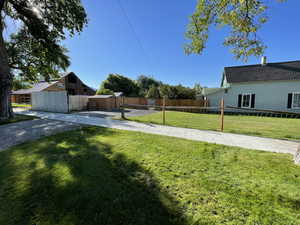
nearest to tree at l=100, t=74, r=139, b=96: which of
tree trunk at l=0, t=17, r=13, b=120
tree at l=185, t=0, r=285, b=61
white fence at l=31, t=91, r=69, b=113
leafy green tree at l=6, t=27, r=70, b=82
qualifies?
white fence at l=31, t=91, r=69, b=113

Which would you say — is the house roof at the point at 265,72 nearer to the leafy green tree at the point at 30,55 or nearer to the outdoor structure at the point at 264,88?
the outdoor structure at the point at 264,88

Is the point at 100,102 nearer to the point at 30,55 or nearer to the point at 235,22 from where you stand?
the point at 30,55

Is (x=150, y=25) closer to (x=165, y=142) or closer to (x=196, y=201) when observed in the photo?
(x=165, y=142)

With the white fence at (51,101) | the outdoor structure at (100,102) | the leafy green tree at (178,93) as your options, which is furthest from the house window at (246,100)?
the white fence at (51,101)

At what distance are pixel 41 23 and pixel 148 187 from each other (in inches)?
462

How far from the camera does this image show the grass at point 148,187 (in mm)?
1490

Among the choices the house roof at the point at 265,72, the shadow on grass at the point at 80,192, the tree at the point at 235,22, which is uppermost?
the house roof at the point at 265,72

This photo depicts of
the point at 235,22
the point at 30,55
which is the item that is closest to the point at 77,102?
the point at 30,55

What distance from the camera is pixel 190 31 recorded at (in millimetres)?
4418

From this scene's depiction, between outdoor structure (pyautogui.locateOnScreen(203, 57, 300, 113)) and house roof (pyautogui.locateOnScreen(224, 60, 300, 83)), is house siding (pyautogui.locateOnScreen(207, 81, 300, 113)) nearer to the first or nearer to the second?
outdoor structure (pyautogui.locateOnScreen(203, 57, 300, 113))

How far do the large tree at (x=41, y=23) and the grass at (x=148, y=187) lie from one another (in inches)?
267

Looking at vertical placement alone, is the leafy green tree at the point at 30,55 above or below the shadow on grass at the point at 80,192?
above

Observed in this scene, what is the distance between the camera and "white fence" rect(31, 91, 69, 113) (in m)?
11.3

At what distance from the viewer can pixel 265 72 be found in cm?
1408
